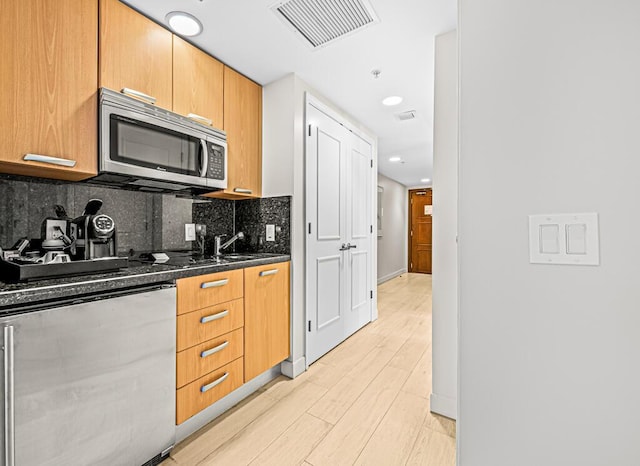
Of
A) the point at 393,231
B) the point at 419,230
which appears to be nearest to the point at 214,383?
the point at 393,231

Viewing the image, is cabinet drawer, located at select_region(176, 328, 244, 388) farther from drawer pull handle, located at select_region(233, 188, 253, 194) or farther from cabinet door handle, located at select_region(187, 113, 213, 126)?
cabinet door handle, located at select_region(187, 113, 213, 126)

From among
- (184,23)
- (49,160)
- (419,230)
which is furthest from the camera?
(419,230)

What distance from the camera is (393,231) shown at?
7137mm

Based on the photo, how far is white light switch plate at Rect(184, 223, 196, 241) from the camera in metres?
2.24

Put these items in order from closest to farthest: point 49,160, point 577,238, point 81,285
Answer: point 577,238
point 81,285
point 49,160

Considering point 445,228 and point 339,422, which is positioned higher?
point 445,228

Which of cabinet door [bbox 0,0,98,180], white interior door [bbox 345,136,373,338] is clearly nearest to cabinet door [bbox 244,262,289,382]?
white interior door [bbox 345,136,373,338]

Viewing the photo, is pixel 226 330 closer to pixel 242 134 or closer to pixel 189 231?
pixel 189 231

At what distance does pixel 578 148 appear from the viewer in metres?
0.77

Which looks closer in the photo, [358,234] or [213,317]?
[213,317]

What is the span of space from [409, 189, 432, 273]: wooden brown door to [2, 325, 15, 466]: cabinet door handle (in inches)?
317

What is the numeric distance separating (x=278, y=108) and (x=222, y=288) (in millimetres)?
1499

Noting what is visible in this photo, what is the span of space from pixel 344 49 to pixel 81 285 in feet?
6.56

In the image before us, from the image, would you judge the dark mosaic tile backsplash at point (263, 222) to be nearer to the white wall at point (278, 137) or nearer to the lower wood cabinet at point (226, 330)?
the white wall at point (278, 137)
